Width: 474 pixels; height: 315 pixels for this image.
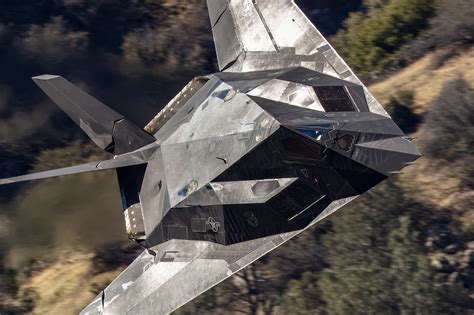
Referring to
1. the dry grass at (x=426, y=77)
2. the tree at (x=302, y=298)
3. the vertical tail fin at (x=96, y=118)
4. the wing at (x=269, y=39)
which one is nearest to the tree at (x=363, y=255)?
the tree at (x=302, y=298)

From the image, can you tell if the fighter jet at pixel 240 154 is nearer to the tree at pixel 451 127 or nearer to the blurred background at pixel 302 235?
the blurred background at pixel 302 235

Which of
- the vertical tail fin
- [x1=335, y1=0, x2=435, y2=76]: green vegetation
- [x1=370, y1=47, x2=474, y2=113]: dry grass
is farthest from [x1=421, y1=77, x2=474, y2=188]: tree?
the vertical tail fin

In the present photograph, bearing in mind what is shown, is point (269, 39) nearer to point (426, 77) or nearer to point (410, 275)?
point (410, 275)

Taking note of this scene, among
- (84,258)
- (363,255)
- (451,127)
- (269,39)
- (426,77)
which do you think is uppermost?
(269,39)

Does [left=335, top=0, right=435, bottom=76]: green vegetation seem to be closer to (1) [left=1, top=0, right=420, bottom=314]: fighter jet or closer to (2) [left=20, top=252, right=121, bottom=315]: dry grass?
(1) [left=1, top=0, right=420, bottom=314]: fighter jet

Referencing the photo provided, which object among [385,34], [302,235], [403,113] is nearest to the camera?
[302,235]

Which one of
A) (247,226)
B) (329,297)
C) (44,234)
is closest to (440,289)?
(329,297)

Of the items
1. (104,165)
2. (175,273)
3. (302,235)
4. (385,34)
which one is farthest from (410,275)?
(385,34)
